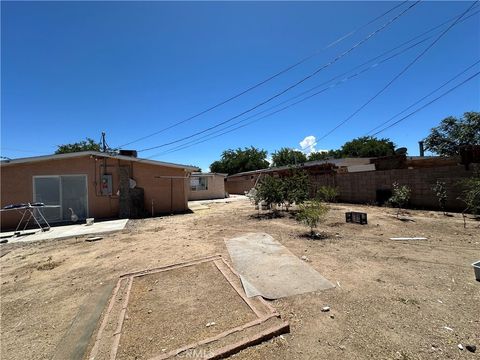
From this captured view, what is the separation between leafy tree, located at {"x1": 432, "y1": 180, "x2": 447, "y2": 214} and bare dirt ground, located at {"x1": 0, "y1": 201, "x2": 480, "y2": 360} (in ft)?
6.14

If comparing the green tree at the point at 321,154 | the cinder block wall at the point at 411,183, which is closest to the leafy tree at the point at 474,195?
the cinder block wall at the point at 411,183

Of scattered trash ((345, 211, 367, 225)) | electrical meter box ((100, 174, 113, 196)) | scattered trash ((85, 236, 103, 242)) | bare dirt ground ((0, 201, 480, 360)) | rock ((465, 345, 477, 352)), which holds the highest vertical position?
electrical meter box ((100, 174, 113, 196))

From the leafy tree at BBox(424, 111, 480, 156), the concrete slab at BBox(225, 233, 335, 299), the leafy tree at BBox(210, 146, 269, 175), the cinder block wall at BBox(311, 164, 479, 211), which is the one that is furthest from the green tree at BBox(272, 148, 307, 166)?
the concrete slab at BBox(225, 233, 335, 299)

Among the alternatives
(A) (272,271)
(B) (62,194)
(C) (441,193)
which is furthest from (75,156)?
(C) (441,193)

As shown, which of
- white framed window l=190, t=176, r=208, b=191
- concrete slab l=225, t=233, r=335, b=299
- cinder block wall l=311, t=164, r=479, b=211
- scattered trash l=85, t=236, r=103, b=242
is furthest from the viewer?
white framed window l=190, t=176, r=208, b=191

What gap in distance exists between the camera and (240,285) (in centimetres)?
390

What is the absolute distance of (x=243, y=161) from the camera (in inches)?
1724

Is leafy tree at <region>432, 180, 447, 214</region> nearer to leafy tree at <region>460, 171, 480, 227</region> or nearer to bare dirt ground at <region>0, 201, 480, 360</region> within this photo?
leafy tree at <region>460, 171, 480, 227</region>

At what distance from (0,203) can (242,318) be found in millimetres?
13176

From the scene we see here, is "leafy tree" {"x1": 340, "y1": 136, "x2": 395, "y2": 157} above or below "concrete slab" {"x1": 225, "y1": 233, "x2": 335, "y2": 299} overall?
above

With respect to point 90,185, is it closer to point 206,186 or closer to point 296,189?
point 296,189

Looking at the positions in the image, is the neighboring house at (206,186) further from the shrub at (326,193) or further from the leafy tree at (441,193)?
the leafy tree at (441,193)

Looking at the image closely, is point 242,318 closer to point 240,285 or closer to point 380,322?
point 240,285

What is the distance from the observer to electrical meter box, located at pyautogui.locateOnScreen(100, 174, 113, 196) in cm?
1259
